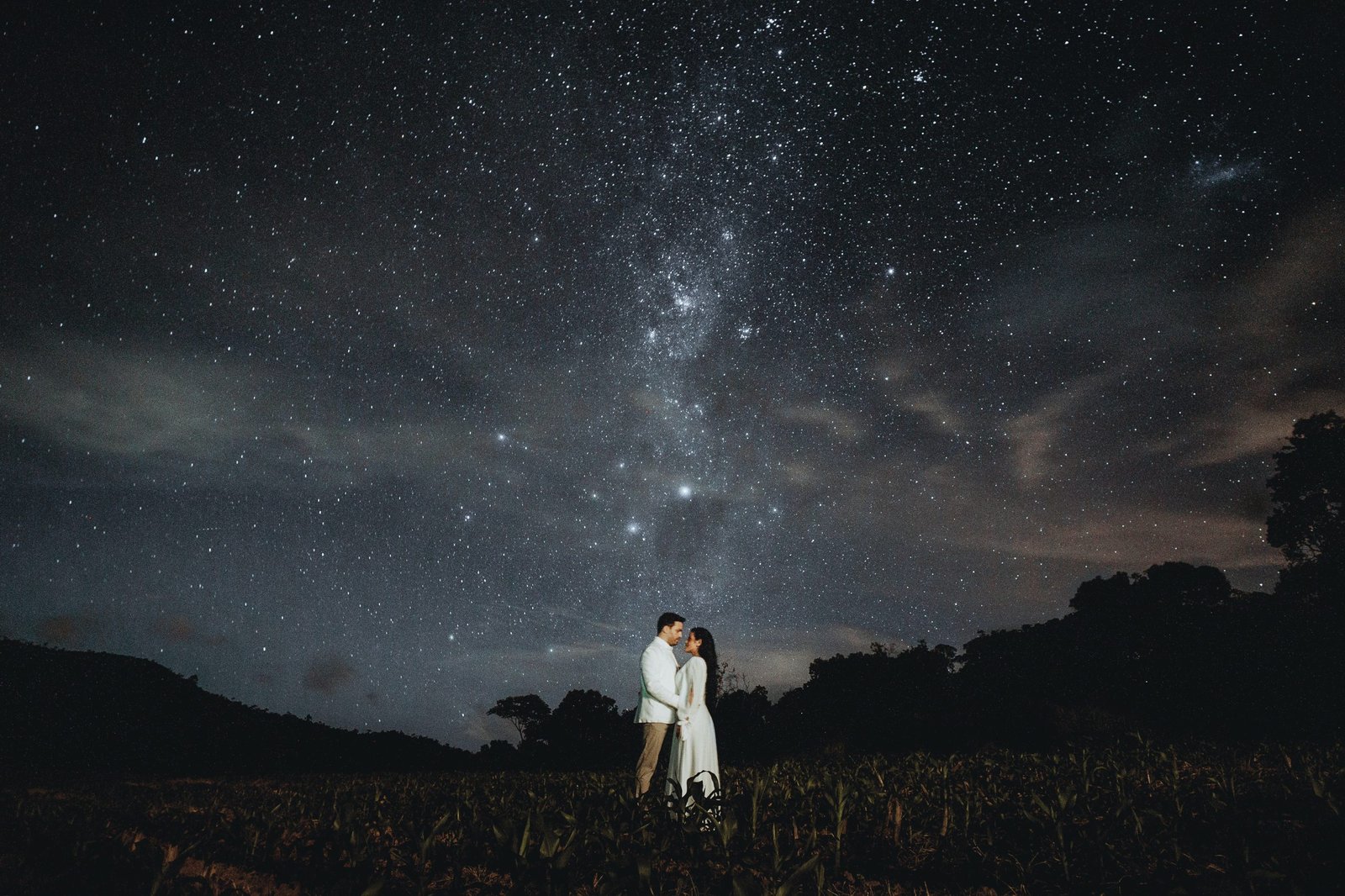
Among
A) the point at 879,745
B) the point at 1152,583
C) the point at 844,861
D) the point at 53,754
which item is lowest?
the point at 53,754

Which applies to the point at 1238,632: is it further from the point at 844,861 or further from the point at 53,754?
the point at 53,754

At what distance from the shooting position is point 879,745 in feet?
58.6

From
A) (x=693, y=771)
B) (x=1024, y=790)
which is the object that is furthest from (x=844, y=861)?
(x=1024, y=790)

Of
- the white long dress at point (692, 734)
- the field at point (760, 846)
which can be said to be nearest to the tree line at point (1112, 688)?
the field at point (760, 846)

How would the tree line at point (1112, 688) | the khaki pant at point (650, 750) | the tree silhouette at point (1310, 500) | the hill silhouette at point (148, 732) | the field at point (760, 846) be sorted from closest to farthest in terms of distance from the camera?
the field at point (760, 846), the khaki pant at point (650, 750), the tree line at point (1112, 688), the tree silhouette at point (1310, 500), the hill silhouette at point (148, 732)

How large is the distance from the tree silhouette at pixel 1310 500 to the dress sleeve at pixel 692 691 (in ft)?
85.3

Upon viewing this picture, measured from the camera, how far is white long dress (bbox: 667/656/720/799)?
254 inches

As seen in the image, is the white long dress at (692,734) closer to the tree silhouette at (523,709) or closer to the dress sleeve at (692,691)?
the dress sleeve at (692,691)

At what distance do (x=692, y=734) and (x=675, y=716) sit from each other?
0.24 m

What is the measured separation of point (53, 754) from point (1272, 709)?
46930mm

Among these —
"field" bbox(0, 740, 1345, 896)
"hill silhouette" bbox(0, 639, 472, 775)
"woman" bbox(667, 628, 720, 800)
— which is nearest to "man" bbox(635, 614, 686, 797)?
"woman" bbox(667, 628, 720, 800)

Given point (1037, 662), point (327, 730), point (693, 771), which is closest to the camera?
point (693, 771)

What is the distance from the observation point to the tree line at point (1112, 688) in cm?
1523

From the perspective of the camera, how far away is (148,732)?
3294 cm
